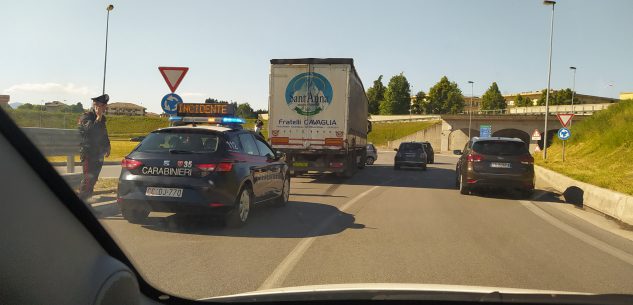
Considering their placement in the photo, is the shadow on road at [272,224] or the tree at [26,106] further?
the shadow on road at [272,224]

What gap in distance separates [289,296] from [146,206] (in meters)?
4.70

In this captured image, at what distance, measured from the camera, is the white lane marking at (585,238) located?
659 cm

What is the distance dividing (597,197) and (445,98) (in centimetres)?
9326

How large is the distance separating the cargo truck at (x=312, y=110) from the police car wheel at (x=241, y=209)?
852cm

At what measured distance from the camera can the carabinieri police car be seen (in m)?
7.30

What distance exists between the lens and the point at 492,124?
7025cm

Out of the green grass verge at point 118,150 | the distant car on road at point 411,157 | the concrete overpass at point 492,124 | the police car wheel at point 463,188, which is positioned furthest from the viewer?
the concrete overpass at point 492,124

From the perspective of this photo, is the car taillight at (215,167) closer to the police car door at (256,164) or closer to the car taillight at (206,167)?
the car taillight at (206,167)

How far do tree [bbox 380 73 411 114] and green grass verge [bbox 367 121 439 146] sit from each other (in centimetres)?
1153

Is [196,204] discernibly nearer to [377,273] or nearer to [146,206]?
[146,206]

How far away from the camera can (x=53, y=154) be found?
2455 millimetres

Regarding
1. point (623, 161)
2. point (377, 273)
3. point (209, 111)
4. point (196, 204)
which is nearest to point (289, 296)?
point (377, 273)

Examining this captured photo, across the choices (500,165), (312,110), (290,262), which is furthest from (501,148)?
(290,262)

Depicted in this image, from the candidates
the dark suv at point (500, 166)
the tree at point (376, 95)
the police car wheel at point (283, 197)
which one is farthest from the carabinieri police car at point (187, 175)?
the tree at point (376, 95)
